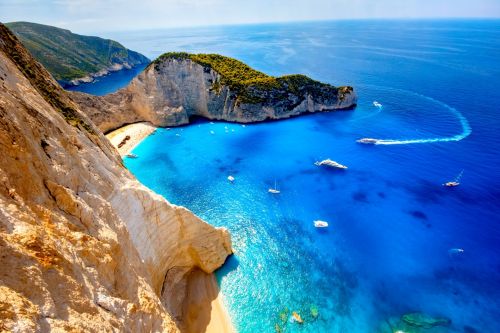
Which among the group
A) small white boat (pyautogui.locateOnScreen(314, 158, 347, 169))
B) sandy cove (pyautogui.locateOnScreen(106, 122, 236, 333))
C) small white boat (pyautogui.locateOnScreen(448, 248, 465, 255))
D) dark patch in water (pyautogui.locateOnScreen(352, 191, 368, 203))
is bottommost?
small white boat (pyautogui.locateOnScreen(448, 248, 465, 255))

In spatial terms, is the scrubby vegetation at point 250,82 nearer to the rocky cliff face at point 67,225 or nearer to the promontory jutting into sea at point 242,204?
the promontory jutting into sea at point 242,204

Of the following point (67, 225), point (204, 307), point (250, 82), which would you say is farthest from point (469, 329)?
point (250, 82)

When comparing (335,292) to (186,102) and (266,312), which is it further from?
(186,102)

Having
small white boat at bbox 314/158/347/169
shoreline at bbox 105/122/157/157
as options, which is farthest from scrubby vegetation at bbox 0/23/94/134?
small white boat at bbox 314/158/347/169

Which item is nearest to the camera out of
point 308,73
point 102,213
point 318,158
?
point 102,213

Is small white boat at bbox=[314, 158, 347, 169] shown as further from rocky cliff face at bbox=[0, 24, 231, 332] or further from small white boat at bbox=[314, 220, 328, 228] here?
rocky cliff face at bbox=[0, 24, 231, 332]

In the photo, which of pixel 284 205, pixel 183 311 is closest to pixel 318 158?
pixel 284 205
